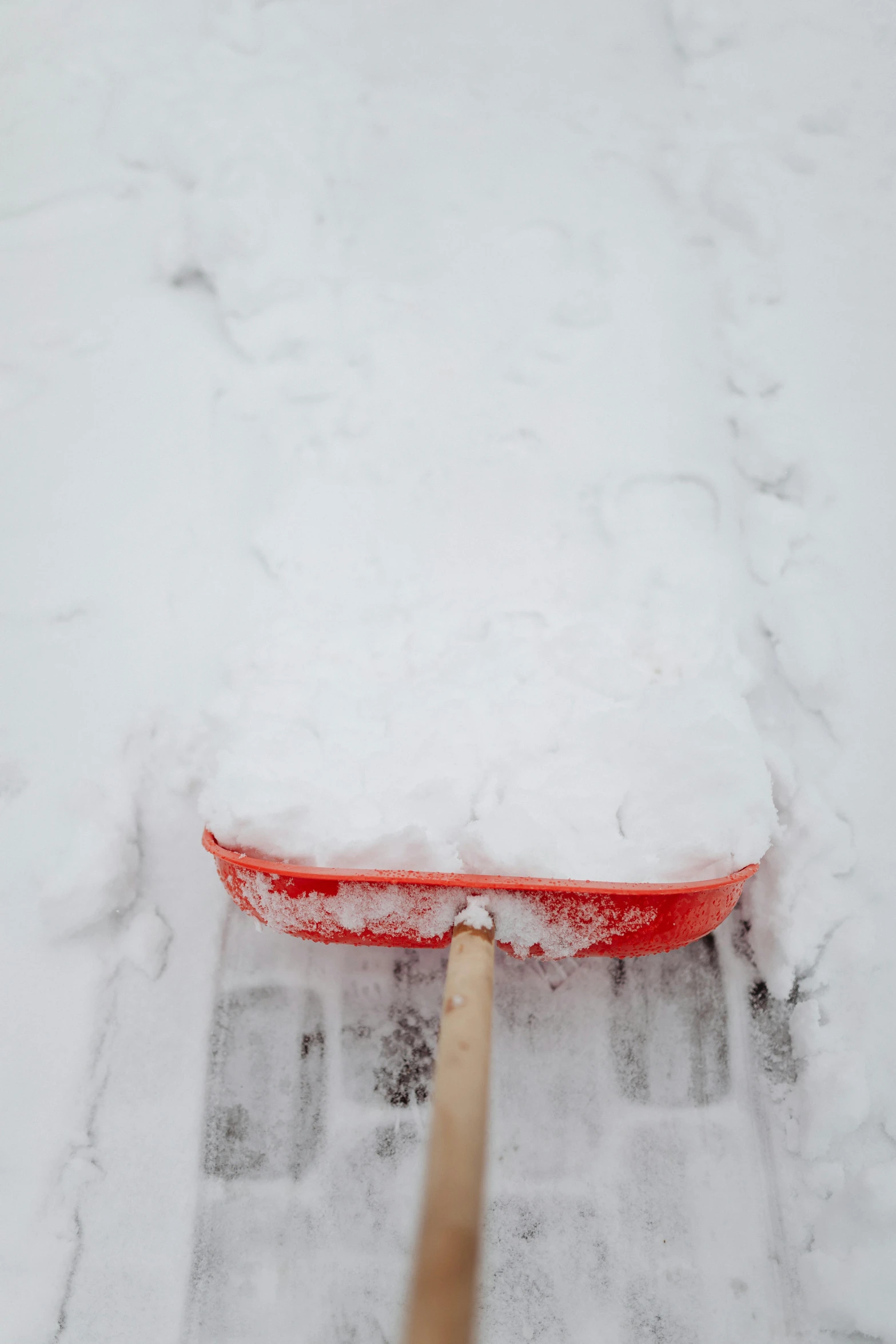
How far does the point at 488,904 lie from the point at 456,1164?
0.33 m

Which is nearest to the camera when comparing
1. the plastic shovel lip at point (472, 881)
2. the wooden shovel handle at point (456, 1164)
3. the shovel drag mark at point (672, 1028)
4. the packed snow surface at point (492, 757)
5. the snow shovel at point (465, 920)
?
the wooden shovel handle at point (456, 1164)

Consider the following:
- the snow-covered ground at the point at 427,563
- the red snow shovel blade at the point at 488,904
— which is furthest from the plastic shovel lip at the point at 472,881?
the snow-covered ground at the point at 427,563

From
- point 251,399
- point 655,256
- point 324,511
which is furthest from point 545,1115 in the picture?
point 655,256

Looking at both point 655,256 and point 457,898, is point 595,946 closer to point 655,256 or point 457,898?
point 457,898

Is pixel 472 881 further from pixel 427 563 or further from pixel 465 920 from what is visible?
pixel 427 563

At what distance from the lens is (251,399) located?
1.55 meters

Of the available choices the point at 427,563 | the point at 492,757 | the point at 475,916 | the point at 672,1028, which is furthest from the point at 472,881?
the point at 427,563

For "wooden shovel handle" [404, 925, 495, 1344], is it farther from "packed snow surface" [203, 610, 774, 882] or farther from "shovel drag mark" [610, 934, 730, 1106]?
"shovel drag mark" [610, 934, 730, 1106]

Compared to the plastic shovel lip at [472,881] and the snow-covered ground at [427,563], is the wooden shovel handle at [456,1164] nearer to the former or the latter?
the plastic shovel lip at [472,881]

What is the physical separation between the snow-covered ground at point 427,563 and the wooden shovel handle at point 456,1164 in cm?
40

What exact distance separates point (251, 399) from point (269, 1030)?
1158 mm

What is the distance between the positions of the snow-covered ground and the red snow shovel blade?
0.23m

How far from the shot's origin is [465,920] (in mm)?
982

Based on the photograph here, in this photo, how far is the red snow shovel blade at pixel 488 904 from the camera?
955 millimetres
